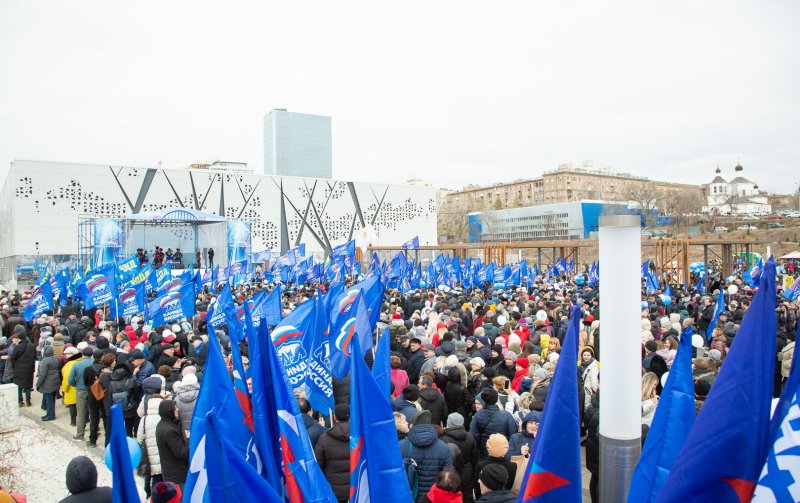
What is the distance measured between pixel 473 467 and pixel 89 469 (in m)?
3.13

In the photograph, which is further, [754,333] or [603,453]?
[603,453]

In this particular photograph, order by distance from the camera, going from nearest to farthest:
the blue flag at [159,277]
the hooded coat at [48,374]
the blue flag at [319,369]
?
the blue flag at [319,369] < the hooded coat at [48,374] < the blue flag at [159,277]

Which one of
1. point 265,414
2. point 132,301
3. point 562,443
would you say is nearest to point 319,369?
point 265,414

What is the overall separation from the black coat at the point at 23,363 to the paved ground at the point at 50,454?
1.63 ft

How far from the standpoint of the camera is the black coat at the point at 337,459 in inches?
197

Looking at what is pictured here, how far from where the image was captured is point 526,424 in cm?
541

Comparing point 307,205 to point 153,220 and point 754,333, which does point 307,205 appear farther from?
point 754,333

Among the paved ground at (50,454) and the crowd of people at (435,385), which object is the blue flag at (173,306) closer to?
the crowd of people at (435,385)

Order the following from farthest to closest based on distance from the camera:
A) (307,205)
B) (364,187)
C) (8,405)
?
1. (364,187)
2. (307,205)
3. (8,405)

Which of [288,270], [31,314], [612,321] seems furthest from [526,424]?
[288,270]

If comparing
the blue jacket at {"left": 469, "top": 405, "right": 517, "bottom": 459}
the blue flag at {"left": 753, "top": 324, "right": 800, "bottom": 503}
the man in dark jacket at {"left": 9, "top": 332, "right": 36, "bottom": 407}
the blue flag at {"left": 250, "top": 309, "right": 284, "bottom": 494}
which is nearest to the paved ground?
the man in dark jacket at {"left": 9, "top": 332, "right": 36, "bottom": 407}

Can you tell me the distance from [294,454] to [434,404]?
9.46ft

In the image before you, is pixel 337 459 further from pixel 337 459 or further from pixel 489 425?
pixel 489 425

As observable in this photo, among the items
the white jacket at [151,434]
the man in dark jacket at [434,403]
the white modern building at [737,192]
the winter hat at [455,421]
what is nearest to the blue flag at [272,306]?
the white jacket at [151,434]
